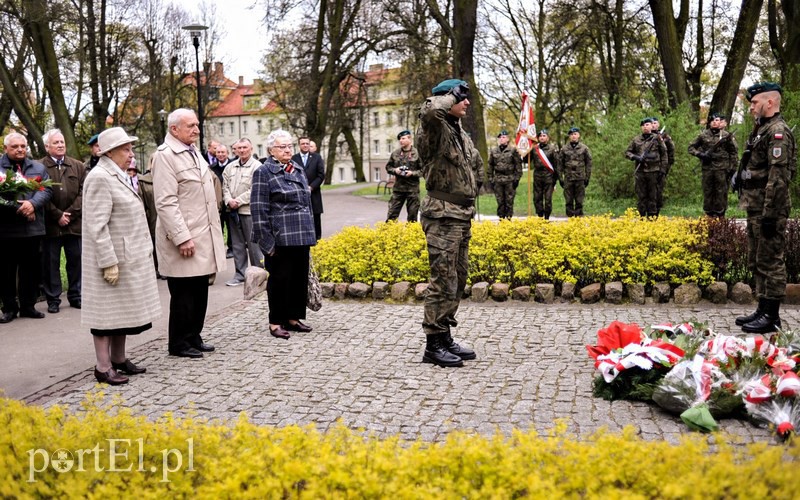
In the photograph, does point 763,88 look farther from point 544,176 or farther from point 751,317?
point 544,176

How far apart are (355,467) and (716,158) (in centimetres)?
1342

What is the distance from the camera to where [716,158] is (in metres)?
14.4

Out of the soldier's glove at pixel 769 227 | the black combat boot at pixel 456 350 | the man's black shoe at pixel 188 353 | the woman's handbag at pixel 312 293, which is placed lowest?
the man's black shoe at pixel 188 353

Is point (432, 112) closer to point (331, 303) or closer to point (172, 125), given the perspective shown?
point (172, 125)

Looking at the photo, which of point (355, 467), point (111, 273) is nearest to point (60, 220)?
point (111, 273)

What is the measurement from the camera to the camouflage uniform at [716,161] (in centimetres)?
1434

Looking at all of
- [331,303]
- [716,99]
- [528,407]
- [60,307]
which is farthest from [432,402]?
[716,99]

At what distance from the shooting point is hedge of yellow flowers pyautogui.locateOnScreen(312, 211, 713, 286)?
8.93m

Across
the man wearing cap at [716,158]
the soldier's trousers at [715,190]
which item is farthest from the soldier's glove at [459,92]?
the soldier's trousers at [715,190]

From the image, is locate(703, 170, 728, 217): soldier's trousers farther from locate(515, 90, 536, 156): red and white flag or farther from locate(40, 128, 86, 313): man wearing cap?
locate(40, 128, 86, 313): man wearing cap

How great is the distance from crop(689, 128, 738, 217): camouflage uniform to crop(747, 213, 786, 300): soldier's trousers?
7.69 m

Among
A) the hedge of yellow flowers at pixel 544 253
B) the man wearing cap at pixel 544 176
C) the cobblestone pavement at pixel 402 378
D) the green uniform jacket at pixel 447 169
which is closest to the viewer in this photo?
the cobblestone pavement at pixel 402 378

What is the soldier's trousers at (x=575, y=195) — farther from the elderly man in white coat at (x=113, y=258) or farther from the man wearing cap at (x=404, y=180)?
the elderly man in white coat at (x=113, y=258)

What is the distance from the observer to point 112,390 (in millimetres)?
5797
